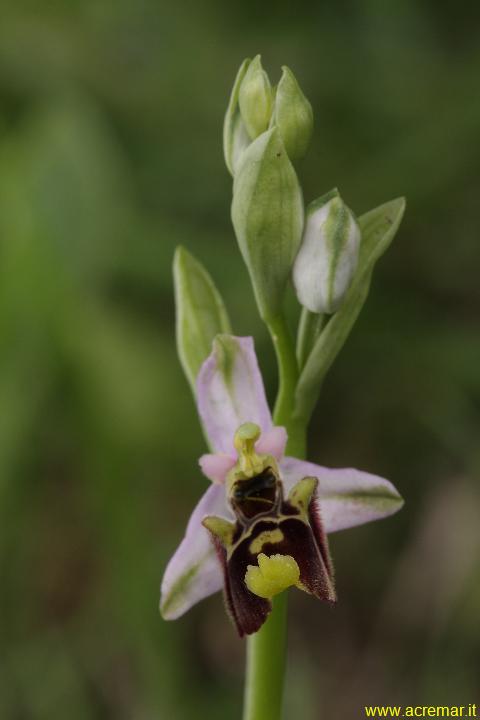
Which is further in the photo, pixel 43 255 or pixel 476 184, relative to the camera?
pixel 476 184

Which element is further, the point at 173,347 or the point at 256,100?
the point at 173,347

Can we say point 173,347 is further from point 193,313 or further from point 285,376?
point 285,376

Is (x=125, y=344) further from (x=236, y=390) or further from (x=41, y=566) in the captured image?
(x=236, y=390)

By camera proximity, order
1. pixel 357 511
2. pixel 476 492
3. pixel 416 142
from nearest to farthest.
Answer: pixel 357 511
pixel 476 492
pixel 416 142

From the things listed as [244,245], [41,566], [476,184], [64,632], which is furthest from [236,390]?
[476,184]

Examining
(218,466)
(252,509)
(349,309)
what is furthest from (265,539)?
(349,309)

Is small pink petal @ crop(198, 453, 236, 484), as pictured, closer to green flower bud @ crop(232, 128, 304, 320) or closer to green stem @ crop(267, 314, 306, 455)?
green stem @ crop(267, 314, 306, 455)
